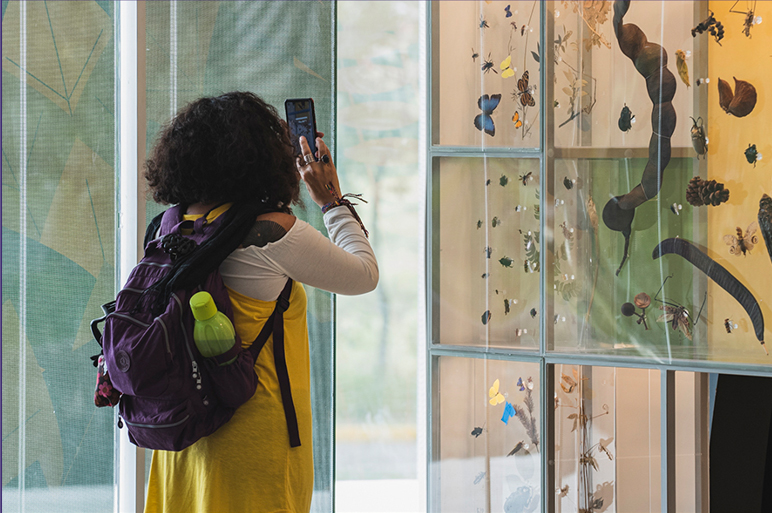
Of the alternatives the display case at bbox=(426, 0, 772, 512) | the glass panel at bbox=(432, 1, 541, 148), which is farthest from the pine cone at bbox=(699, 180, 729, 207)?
the glass panel at bbox=(432, 1, 541, 148)

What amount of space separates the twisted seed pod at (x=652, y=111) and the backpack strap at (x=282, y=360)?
1.05 metres

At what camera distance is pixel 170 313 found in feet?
3.49

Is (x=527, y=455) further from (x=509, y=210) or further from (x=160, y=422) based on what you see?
(x=160, y=422)

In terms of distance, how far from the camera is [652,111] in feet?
5.49

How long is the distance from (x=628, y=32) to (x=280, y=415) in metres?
1.42

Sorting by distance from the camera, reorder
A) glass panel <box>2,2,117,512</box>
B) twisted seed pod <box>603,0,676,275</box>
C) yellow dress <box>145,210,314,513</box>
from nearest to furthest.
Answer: yellow dress <box>145,210,314,513</box>, twisted seed pod <box>603,0,676,275</box>, glass panel <box>2,2,117,512</box>

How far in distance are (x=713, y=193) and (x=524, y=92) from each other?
Answer: 622mm

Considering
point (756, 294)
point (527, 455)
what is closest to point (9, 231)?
point (527, 455)

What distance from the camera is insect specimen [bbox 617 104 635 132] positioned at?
5.57ft

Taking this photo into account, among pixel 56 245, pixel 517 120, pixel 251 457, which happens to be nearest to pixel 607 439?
pixel 517 120

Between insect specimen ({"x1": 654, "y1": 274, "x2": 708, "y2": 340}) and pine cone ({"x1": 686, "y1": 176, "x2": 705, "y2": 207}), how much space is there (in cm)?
21

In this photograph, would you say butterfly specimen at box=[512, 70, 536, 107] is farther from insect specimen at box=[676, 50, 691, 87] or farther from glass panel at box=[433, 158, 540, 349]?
insect specimen at box=[676, 50, 691, 87]

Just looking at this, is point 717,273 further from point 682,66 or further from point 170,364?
point 170,364

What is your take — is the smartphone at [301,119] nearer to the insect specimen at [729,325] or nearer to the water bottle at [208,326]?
the water bottle at [208,326]
